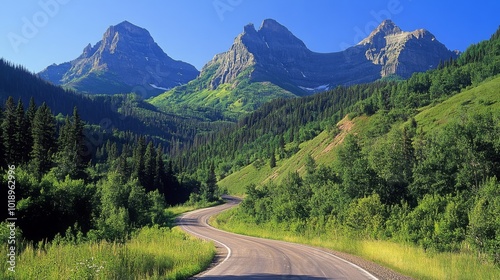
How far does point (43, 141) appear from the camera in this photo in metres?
55.1

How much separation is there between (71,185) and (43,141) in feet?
131

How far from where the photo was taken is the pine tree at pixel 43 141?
2057 inches

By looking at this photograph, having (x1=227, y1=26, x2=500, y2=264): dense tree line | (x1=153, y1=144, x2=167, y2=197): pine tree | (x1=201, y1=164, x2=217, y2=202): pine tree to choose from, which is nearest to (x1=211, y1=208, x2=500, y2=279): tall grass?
(x1=227, y1=26, x2=500, y2=264): dense tree line

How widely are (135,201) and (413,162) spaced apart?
3036 centimetres

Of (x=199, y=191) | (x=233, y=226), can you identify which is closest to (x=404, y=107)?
(x=199, y=191)

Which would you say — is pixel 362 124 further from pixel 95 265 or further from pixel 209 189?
pixel 95 265

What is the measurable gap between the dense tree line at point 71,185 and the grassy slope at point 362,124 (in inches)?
1384

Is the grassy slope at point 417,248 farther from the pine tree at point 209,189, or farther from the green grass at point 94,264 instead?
the pine tree at point 209,189

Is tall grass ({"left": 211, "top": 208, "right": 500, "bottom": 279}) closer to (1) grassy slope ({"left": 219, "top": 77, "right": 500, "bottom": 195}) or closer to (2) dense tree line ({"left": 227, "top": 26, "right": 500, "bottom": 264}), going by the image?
(2) dense tree line ({"left": 227, "top": 26, "right": 500, "bottom": 264})

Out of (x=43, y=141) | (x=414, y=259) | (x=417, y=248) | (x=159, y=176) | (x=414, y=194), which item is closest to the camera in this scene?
(x=414, y=259)

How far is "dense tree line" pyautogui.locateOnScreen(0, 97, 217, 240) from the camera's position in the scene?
1905cm

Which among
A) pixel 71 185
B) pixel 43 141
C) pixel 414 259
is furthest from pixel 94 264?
pixel 43 141

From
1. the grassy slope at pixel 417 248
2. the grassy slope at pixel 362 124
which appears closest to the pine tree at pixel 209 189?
the grassy slope at pixel 362 124

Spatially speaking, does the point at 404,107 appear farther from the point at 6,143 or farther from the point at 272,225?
the point at 6,143
